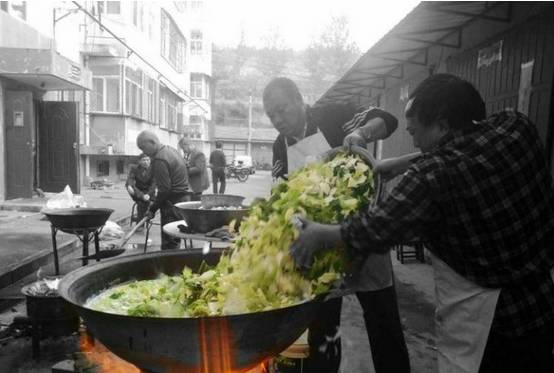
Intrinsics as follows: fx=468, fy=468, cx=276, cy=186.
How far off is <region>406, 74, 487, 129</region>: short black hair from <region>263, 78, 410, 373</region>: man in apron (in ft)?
3.16

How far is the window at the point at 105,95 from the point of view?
1934 centimetres

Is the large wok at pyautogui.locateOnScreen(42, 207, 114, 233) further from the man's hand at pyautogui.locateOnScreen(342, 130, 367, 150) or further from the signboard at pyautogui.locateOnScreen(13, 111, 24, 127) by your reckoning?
the signboard at pyautogui.locateOnScreen(13, 111, 24, 127)

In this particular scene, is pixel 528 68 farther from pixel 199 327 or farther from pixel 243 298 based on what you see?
pixel 199 327

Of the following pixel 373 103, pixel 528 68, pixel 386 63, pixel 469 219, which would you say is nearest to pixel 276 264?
pixel 469 219

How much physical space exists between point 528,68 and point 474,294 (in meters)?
4.64

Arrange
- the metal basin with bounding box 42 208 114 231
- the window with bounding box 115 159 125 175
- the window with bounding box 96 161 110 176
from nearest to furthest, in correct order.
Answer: the metal basin with bounding box 42 208 114 231 < the window with bounding box 96 161 110 176 < the window with bounding box 115 159 125 175

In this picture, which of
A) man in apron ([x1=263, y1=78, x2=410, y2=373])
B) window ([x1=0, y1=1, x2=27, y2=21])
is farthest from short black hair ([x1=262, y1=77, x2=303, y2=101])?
window ([x1=0, y1=1, x2=27, y2=21])

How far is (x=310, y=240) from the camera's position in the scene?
76.1 inches

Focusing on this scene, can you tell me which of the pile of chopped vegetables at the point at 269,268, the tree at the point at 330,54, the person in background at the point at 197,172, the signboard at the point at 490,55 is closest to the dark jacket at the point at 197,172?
the person in background at the point at 197,172

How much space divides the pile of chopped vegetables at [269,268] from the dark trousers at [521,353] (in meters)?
0.71

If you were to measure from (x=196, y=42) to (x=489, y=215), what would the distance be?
47967mm

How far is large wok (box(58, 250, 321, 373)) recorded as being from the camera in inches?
66.2

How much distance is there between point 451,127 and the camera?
1905mm

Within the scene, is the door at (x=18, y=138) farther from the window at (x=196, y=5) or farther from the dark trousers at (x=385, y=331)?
the window at (x=196, y=5)
